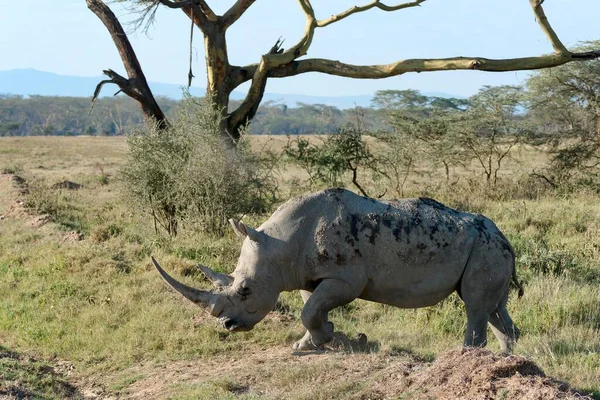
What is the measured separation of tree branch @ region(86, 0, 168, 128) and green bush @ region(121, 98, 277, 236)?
5.84ft

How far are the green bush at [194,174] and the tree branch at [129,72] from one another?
1780 mm

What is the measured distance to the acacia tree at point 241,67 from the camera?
1571 cm

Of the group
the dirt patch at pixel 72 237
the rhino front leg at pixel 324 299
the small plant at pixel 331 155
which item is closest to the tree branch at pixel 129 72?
the dirt patch at pixel 72 237

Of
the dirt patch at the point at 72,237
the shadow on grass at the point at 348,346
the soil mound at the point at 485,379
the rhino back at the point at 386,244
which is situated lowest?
the shadow on grass at the point at 348,346

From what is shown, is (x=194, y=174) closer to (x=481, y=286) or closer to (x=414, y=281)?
(x=414, y=281)

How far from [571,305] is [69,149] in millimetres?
35519

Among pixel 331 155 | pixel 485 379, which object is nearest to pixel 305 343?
pixel 485 379

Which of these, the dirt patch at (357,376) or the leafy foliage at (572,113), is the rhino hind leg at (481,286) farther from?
the leafy foliage at (572,113)

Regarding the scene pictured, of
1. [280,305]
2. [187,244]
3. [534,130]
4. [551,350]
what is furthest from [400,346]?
[534,130]

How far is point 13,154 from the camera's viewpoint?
119 ft

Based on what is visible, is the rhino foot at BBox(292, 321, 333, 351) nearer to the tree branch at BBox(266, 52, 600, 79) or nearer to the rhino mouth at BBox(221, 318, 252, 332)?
the rhino mouth at BBox(221, 318, 252, 332)

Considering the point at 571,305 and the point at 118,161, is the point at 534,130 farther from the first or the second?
the point at 118,161

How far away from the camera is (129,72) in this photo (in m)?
16.8

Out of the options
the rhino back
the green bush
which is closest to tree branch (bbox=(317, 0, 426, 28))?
the green bush
